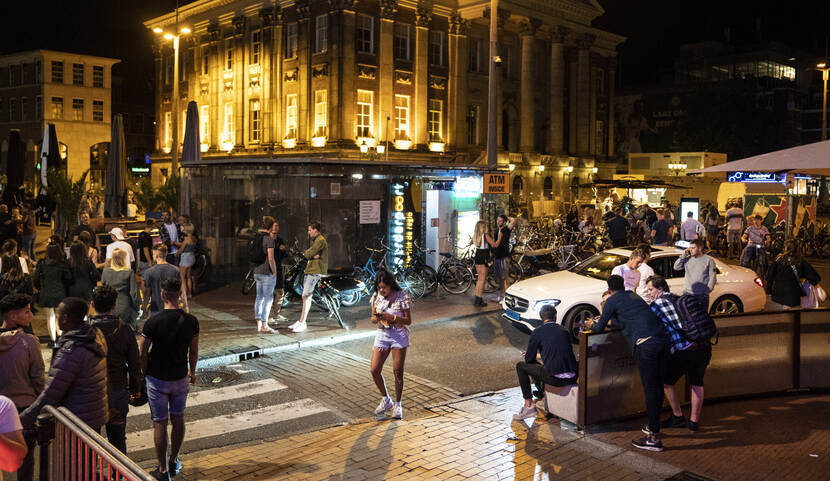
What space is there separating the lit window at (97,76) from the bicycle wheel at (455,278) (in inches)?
2532

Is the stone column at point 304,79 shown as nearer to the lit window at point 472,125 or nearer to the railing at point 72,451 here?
the lit window at point 472,125

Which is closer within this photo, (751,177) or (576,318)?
(576,318)

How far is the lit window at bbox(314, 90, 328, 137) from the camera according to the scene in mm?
43281

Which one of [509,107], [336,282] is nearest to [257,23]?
[509,107]

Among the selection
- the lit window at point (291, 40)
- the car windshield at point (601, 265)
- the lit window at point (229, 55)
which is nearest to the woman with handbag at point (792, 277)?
the car windshield at point (601, 265)

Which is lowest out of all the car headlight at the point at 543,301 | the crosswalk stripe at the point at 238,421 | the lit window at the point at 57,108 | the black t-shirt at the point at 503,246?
the crosswalk stripe at the point at 238,421

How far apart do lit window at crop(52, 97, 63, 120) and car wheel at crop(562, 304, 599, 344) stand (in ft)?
222

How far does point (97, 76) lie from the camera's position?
71.1 metres

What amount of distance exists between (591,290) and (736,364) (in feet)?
12.3

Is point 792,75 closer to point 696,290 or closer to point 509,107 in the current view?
point 509,107

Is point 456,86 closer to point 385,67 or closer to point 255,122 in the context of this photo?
point 385,67

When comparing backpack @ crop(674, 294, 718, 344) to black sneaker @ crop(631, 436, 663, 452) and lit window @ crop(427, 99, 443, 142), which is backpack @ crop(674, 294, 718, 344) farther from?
lit window @ crop(427, 99, 443, 142)

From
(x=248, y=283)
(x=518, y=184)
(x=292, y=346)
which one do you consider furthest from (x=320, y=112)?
(x=292, y=346)

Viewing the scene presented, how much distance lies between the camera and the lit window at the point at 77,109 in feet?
227
